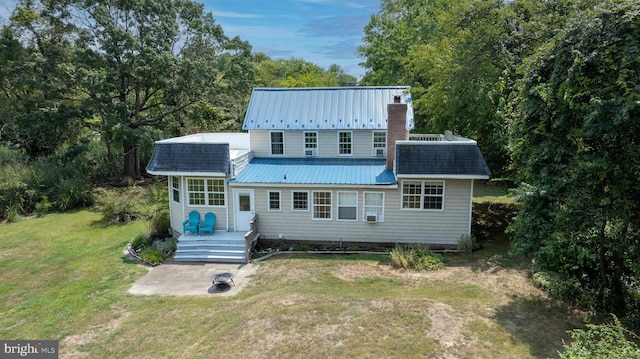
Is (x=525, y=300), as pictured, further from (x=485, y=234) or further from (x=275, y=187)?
(x=275, y=187)

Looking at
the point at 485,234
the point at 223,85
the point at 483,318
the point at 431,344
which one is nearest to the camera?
the point at 431,344

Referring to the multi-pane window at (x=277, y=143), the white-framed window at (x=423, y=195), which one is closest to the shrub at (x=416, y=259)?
the white-framed window at (x=423, y=195)

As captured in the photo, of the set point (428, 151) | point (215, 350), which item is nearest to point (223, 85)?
point (428, 151)

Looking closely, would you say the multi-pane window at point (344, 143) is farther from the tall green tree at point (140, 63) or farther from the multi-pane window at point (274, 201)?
the tall green tree at point (140, 63)

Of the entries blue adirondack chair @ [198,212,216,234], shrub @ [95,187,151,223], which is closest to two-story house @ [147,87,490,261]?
blue adirondack chair @ [198,212,216,234]

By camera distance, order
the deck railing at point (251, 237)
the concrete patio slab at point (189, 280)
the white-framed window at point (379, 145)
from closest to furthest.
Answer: the concrete patio slab at point (189, 280) < the deck railing at point (251, 237) < the white-framed window at point (379, 145)

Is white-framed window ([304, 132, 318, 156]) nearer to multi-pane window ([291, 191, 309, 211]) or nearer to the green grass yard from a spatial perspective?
multi-pane window ([291, 191, 309, 211])
